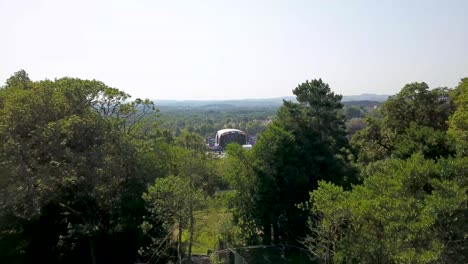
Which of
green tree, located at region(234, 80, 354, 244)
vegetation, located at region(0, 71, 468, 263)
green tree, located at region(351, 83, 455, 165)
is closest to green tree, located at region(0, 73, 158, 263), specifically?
vegetation, located at region(0, 71, 468, 263)

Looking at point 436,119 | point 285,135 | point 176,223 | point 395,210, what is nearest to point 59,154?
point 176,223

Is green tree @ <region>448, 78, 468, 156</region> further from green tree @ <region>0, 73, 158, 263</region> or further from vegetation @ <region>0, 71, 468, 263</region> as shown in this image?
green tree @ <region>0, 73, 158, 263</region>

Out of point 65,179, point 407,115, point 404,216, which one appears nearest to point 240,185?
point 65,179

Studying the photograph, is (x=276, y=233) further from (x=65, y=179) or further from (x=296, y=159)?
(x=65, y=179)

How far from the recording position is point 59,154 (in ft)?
45.3

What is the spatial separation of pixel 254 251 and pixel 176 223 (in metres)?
4.26

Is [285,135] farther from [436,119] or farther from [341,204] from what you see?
[436,119]

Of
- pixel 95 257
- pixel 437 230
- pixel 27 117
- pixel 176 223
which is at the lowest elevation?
pixel 95 257

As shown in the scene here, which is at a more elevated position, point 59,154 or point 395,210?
point 59,154

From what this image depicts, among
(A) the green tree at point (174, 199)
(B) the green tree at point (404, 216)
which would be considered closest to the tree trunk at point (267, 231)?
(B) the green tree at point (404, 216)

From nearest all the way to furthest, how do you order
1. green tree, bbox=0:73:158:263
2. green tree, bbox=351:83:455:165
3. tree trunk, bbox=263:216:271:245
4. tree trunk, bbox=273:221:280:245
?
green tree, bbox=0:73:158:263 < tree trunk, bbox=263:216:271:245 < tree trunk, bbox=273:221:280:245 < green tree, bbox=351:83:455:165

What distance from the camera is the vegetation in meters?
10.7

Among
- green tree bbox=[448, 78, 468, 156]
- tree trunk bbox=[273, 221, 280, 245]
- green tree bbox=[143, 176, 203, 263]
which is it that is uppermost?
green tree bbox=[448, 78, 468, 156]

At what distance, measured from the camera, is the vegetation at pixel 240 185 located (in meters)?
10.7
